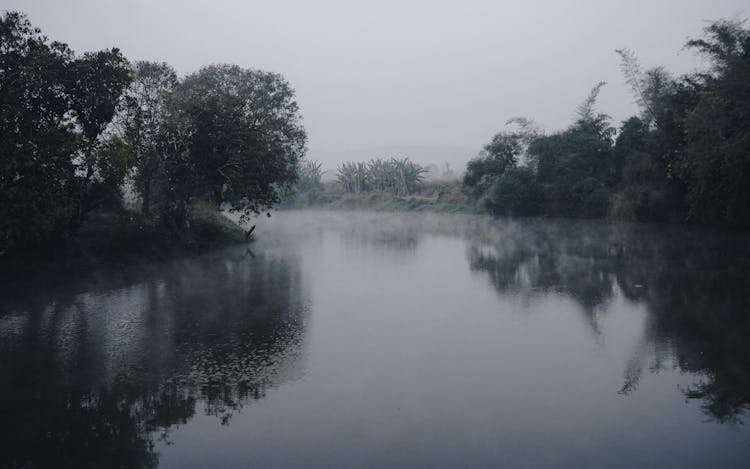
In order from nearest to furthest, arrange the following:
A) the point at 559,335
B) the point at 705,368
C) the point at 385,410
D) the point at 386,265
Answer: the point at 385,410
the point at 705,368
the point at 559,335
the point at 386,265

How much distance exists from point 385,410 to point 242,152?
865 inches

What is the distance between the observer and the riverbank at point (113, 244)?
1964cm

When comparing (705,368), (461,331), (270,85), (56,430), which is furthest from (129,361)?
(270,85)

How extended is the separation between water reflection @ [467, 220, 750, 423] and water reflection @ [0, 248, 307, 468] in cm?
706

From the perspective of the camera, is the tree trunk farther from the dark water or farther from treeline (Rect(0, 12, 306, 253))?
the dark water

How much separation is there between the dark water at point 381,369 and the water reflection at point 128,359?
5cm

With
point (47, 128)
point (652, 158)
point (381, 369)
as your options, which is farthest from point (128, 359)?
point (652, 158)

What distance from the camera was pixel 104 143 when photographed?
22.7m

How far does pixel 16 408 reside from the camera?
8148 mm

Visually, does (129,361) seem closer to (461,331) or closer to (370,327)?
(370,327)

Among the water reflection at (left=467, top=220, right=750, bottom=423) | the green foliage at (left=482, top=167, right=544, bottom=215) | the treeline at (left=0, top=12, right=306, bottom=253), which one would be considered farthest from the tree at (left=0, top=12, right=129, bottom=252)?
→ the green foliage at (left=482, top=167, right=544, bottom=215)

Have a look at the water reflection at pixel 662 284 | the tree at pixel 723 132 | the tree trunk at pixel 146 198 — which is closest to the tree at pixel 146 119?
the tree trunk at pixel 146 198

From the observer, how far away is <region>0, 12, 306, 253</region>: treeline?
17.8m

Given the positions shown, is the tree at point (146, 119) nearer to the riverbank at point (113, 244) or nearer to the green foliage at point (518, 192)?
the riverbank at point (113, 244)
